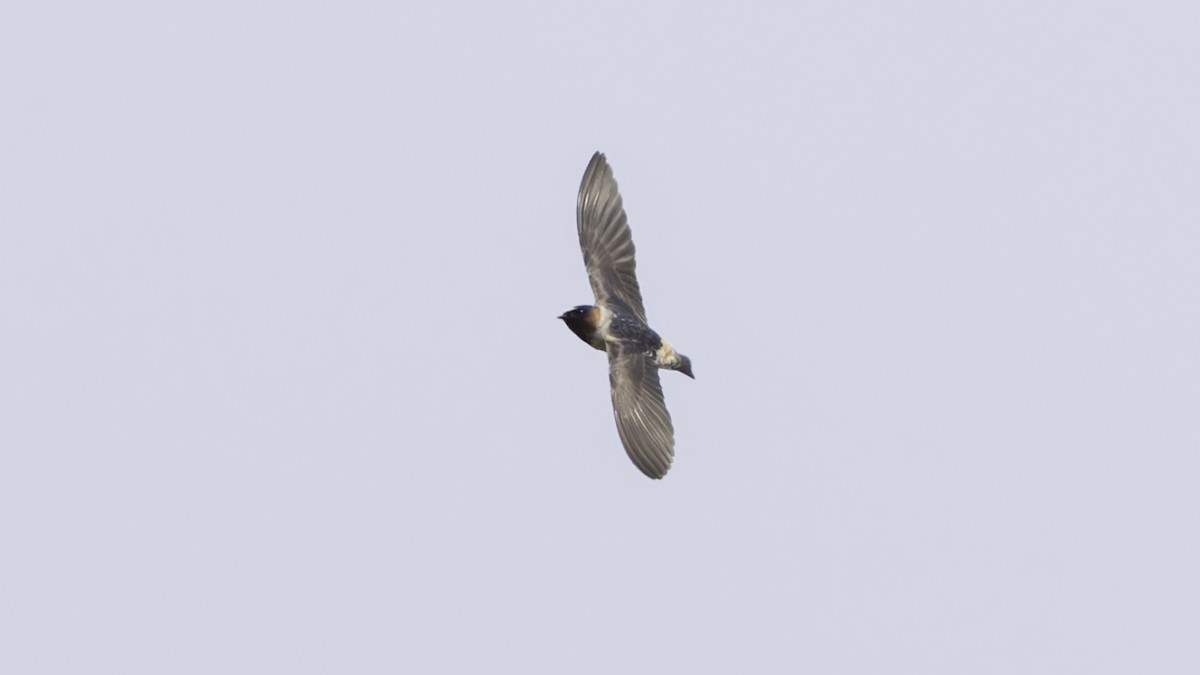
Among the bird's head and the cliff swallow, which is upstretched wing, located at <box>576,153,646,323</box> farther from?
the bird's head

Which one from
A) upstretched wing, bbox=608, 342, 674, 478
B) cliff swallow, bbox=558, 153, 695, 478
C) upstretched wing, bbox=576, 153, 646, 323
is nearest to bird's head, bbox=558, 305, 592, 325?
cliff swallow, bbox=558, 153, 695, 478

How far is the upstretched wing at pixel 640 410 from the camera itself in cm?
2156

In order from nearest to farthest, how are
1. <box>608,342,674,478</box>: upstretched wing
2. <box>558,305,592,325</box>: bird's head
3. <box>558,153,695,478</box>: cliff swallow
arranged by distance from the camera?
1. <box>608,342,674,478</box>: upstretched wing
2. <box>558,153,695,478</box>: cliff swallow
3. <box>558,305,592,325</box>: bird's head

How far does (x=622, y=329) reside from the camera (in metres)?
22.9

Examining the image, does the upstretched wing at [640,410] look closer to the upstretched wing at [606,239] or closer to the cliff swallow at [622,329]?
the cliff swallow at [622,329]

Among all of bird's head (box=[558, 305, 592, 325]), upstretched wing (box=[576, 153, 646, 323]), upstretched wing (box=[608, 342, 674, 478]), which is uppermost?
upstretched wing (box=[576, 153, 646, 323])

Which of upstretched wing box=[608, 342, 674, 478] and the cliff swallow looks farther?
the cliff swallow

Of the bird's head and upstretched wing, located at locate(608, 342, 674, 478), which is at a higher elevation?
the bird's head

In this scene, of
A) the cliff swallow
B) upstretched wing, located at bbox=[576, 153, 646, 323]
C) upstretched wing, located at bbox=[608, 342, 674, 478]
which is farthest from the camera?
upstretched wing, located at bbox=[576, 153, 646, 323]

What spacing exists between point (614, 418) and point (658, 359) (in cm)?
113

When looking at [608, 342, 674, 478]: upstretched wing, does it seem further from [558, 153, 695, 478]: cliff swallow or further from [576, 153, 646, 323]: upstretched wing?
[576, 153, 646, 323]: upstretched wing

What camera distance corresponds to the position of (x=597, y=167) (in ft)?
79.3

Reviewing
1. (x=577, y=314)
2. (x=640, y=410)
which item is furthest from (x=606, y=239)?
(x=640, y=410)

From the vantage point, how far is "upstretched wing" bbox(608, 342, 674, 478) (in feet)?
70.7
